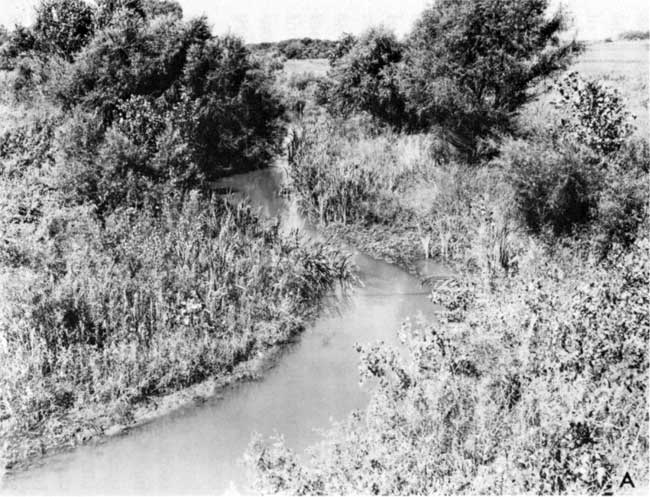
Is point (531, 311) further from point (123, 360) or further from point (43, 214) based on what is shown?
point (43, 214)

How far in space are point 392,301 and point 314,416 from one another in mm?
3466

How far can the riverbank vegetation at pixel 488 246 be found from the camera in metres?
4.74

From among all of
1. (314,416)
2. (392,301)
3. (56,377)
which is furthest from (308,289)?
(56,377)

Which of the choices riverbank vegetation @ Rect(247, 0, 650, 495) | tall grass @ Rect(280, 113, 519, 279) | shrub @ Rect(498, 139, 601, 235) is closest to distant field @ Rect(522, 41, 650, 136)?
riverbank vegetation @ Rect(247, 0, 650, 495)

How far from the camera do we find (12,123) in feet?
45.7

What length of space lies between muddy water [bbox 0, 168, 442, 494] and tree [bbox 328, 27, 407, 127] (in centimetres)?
1014

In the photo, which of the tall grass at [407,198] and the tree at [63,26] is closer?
the tall grass at [407,198]

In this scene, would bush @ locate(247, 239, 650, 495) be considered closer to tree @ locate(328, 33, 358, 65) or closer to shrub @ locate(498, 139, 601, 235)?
shrub @ locate(498, 139, 601, 235)

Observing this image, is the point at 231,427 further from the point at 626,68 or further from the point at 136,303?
the point at 626,68

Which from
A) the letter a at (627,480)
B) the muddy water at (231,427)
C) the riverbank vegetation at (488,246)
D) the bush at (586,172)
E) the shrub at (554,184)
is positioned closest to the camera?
the letter a at (627,480)

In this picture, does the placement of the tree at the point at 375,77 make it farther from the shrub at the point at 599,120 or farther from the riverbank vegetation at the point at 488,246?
the shrub at the point at 599,120

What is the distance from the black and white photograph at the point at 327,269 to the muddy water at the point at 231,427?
0.03 metres

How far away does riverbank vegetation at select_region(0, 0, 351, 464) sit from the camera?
6.77 metres

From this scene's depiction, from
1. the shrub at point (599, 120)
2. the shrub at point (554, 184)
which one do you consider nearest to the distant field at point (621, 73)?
the shrub at point (599, 120)
